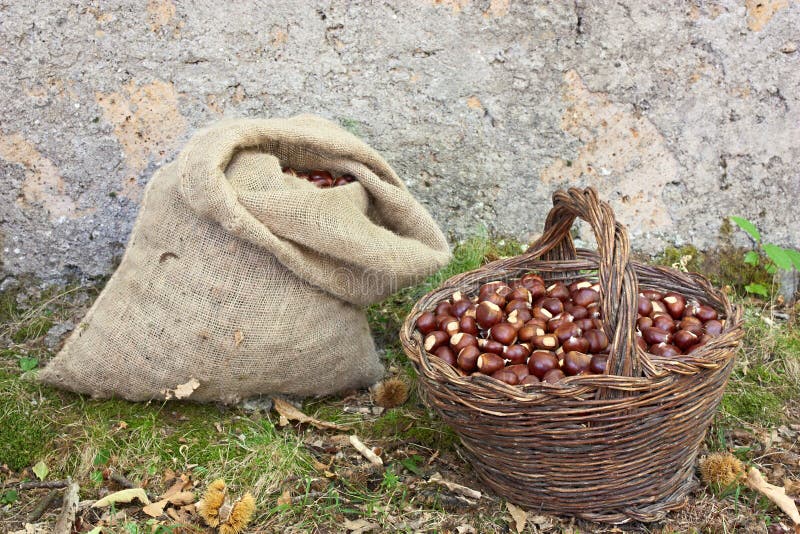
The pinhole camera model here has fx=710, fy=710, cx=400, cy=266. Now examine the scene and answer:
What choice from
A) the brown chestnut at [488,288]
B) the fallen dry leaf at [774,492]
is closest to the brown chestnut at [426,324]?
the brown chestnut at [488,288]

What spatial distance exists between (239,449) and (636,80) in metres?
2.33

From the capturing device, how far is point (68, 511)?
207 cm

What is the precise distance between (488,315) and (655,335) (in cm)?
49

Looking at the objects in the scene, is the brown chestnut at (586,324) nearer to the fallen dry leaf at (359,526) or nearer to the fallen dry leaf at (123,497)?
the fallen dry leaf at (359,526)

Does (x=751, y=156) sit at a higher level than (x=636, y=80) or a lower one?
lower

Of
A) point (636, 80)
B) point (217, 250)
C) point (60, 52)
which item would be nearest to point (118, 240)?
point (60, 52)

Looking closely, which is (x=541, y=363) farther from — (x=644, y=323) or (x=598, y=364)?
(x=644, y=323)

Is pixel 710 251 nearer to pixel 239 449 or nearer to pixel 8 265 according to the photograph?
pixel 239 449

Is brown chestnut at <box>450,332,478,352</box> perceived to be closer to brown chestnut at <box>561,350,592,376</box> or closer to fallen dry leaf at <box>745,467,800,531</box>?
brown chestnut at <box>561,350,592,376</box>

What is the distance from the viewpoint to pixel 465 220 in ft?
11.0

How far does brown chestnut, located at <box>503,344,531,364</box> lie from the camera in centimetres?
205

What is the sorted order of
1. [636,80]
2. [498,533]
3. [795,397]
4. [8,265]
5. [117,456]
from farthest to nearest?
1. [636,80]
2. [8,265]
3. [795,397]
4. [117,456]
5. [498,533]

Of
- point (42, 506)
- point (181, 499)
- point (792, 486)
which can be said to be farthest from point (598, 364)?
point (42, 506)

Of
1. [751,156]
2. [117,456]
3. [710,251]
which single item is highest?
[751,156]
